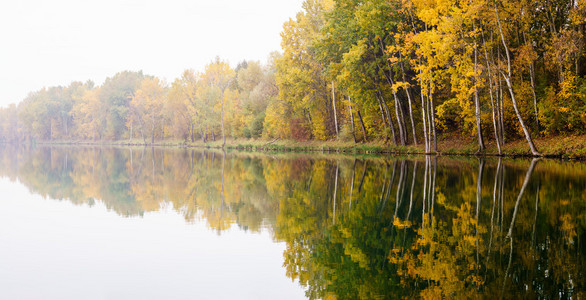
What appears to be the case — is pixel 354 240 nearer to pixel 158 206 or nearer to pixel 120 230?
pixel 120 230

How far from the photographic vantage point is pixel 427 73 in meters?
30.2

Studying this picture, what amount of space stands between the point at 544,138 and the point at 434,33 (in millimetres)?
9966

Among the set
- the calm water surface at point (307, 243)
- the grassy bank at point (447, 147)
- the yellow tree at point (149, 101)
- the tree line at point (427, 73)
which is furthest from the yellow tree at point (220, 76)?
the calm water surface at point (307, 243)

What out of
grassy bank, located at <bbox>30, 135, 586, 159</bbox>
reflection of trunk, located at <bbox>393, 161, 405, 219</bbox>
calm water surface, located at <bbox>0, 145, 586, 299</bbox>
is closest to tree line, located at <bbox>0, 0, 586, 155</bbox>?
grassy bank, located at <bbox>30, 135, 586, 159</bbox>

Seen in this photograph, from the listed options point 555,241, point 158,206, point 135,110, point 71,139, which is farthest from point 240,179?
point 71,139

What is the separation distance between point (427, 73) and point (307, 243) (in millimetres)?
24439

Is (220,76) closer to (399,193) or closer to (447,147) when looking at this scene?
(447,147)

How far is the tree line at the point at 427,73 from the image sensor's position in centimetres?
2688

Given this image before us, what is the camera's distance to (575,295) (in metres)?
5.26

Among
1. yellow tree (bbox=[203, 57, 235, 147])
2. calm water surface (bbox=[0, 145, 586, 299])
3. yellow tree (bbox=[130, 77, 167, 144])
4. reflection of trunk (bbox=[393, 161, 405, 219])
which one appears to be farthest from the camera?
yellow tree (bbox=[130, 77, 167, 144])

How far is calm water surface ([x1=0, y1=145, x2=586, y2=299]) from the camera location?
611cm

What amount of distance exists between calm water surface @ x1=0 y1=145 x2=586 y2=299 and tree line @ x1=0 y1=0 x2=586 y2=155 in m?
13.4

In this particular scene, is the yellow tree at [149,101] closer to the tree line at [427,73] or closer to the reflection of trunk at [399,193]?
the tree line at [427,73]

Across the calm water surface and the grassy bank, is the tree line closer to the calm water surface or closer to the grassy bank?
the grassy bank
